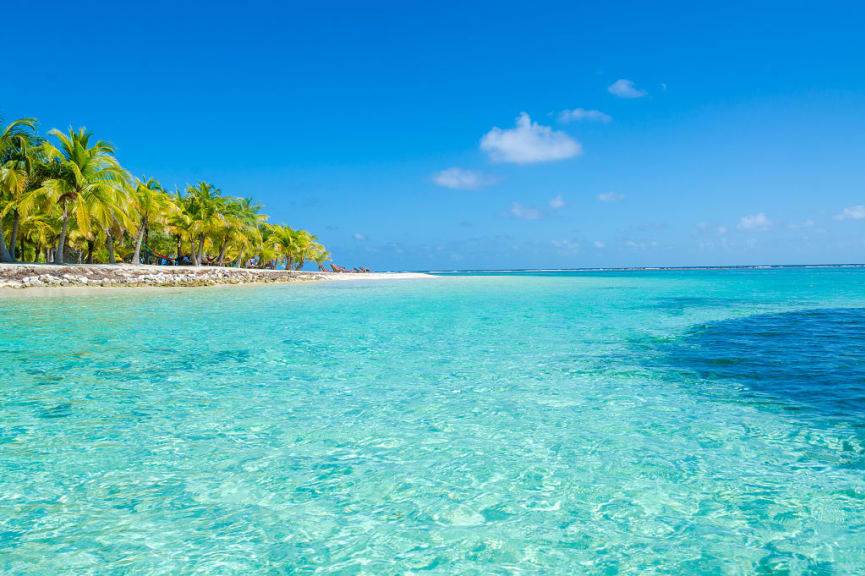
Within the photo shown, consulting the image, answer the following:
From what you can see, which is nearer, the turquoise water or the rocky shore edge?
the turquoise water

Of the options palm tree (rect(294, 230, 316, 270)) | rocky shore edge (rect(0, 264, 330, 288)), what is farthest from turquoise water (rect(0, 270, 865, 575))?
palm tree (rect(294, 230, 316, 270))

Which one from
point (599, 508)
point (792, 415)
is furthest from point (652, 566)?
point (792, 415)

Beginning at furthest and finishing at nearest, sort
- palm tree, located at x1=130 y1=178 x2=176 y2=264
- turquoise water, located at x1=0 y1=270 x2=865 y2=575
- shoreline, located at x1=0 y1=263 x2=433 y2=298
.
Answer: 1. palm tree, located at x1=130 y1=178 x2=176 y2=264
2. shoreline, located at x1=0 y1=263 x2=433 y2=298
3. turquoise water, located at x1=0 y1=270 x2=865 y2=575

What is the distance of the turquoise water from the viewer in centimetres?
288

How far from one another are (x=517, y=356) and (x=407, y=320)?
20.7 feet

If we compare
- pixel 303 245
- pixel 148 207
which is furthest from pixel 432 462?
pixel 303 245

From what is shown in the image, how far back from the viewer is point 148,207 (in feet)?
117

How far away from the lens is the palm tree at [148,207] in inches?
1377

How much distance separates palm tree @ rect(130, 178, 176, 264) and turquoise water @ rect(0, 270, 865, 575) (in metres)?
30.0

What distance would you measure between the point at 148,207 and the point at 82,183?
8002 mm

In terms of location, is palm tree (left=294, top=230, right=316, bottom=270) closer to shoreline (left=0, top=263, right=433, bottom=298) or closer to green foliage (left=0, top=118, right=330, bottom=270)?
green foliage (left=0, top=118, right=330, bottom=270)

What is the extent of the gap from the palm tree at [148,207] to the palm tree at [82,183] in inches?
162

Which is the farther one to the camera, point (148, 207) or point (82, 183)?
point (148, 207)

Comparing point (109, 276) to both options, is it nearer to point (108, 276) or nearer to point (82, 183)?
point (108, 276)
